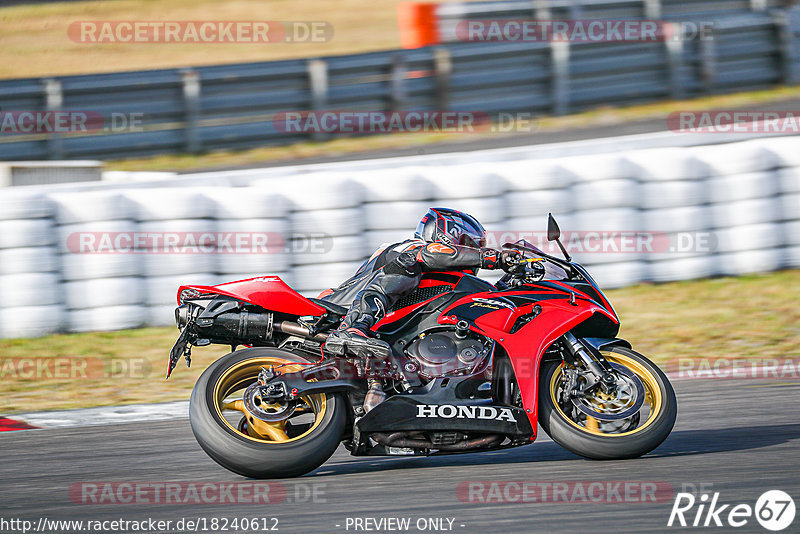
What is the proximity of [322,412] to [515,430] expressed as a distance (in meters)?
0.97

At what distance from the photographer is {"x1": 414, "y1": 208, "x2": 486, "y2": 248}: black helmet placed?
5.37 meters

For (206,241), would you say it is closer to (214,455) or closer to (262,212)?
(262,212)

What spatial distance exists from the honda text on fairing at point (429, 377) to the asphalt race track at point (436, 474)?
197 millimetres

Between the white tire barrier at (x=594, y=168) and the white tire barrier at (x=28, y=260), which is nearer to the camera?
the white tire barrier at (x=28, y=260)

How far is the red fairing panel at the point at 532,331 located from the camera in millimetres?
5086

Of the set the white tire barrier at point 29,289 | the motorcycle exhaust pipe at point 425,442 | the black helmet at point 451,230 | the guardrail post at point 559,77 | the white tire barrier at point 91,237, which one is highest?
the guardrail post at point 559,77

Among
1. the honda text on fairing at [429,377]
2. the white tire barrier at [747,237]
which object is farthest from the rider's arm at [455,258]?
the white tire barrier at [747,237]

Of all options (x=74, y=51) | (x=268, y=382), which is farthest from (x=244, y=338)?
(x=74, y=51)

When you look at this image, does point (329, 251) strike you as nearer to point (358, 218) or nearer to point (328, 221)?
point (328, 221)

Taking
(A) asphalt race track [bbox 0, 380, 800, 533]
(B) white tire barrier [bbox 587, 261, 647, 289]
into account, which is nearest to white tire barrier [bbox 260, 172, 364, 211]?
(B) white tire barrier [bbox 587, 261, 647, 289]

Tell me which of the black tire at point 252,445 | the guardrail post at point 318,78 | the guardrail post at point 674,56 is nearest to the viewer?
the black tire at point 252,445

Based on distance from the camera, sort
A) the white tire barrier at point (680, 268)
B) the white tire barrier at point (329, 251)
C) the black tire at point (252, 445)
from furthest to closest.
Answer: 1. the white tire barrier at point (680, 268)
2. the white tire barrier at point (329, 251)
3. the black tire at point (252, 445)

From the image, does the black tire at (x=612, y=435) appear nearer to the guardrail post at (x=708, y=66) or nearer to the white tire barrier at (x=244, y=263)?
the white tire barrier at (x=244, y=263)

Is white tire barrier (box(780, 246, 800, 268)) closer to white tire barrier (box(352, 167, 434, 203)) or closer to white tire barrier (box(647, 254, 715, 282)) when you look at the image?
white tire barrier (box(647, 254, 715, 282))
